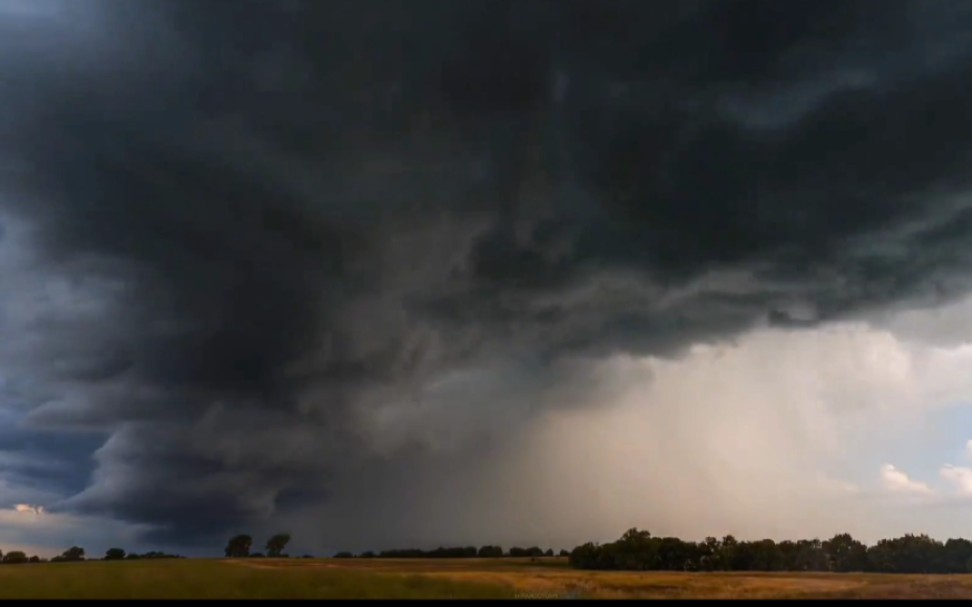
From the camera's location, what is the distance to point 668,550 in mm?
171250

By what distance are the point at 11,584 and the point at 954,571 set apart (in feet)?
654

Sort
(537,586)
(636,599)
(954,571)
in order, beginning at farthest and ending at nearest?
(954,571), (537,586), (636,599)

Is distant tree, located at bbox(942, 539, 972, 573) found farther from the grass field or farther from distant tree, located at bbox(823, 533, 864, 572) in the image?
the grass field

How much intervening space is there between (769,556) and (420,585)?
99597 mm

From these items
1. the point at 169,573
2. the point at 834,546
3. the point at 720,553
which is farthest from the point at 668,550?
the point at 169,573

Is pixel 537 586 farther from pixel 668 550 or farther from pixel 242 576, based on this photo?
pixel 668 550

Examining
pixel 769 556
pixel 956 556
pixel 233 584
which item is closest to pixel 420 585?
pixel 233 584

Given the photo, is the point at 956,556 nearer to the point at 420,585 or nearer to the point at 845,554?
the point at 845,554

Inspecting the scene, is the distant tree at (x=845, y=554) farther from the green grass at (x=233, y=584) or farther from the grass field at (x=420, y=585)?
the green grass at (x=233, y=584)

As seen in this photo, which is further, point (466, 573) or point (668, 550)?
point (668, 550)

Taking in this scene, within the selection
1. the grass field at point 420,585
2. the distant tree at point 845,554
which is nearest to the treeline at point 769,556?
the distant tree at point 845,554

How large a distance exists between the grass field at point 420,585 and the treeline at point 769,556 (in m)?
40.0

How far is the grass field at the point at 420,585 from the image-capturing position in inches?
4109

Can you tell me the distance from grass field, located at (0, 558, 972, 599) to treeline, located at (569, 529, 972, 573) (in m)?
40.0
